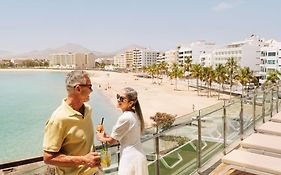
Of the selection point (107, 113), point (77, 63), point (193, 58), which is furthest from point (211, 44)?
point (77, 63)

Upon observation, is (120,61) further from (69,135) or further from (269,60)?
(69,135)

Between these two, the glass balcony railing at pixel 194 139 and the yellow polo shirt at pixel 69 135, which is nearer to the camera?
the yellow polo shirt at pixel 69 135

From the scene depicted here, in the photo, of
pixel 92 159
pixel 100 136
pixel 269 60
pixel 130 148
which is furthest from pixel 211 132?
pixel 269 60

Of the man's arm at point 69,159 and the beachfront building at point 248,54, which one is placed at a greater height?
the beachfront building at point 248,54

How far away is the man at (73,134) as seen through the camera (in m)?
1.79

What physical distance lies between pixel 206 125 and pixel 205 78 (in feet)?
167

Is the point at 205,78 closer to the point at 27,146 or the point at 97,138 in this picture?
the point at 27,146

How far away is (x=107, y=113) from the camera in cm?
3644

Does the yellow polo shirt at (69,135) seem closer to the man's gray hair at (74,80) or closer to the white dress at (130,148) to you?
the man's gray hair at (74,80)

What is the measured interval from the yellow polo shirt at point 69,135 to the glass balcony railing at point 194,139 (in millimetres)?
478

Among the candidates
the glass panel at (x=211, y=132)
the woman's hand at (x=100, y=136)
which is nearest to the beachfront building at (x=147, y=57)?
the glass panel at (x=211, y=132)

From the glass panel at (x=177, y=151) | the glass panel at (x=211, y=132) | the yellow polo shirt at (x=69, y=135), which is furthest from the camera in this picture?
the glass panel at (x=211, y=132)

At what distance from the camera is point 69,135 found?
1.85 m

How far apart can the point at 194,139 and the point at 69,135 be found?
2.55 meters
